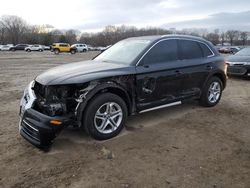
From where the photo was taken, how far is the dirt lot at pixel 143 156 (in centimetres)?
329

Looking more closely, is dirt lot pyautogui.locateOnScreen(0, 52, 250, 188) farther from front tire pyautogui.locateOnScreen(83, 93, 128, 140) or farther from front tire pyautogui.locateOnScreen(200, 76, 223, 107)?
front tire pyautogui.locateOnScreen(200, 76, 223, 107)

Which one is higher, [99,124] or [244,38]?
[244,38]

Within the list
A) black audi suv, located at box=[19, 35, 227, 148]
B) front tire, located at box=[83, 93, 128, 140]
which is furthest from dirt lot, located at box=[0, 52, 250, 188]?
black audi suv, located at box=[19, 35, 227, 148]

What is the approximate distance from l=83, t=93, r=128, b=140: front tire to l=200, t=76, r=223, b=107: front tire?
2.49 m

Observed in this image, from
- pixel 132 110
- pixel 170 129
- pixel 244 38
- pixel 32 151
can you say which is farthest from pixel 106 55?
pixel 244 38

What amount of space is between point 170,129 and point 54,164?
2.28 m

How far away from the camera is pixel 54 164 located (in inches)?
145

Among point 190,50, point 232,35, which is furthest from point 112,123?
point 232,35

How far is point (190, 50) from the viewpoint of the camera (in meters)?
5.83

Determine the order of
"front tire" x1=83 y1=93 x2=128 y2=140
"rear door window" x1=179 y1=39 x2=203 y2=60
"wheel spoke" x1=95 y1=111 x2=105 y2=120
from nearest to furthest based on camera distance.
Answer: "front tire" x1=83 y1=93 x2=128 y2=140, "wheel spoke" x1=95 y1=111 x2=105 y2=120, "rear door window" x1=179 y1=39 x2=203 y2=60

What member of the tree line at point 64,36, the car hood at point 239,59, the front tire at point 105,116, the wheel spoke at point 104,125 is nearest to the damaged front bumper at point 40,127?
Result: the front tire at point 105,116

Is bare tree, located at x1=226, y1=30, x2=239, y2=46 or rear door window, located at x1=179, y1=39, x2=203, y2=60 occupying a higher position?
bare tree, located at x1=226, y1=30, x2=239, y2=46

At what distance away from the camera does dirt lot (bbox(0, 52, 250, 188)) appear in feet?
10.8

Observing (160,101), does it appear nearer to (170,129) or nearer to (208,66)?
(170,129)
